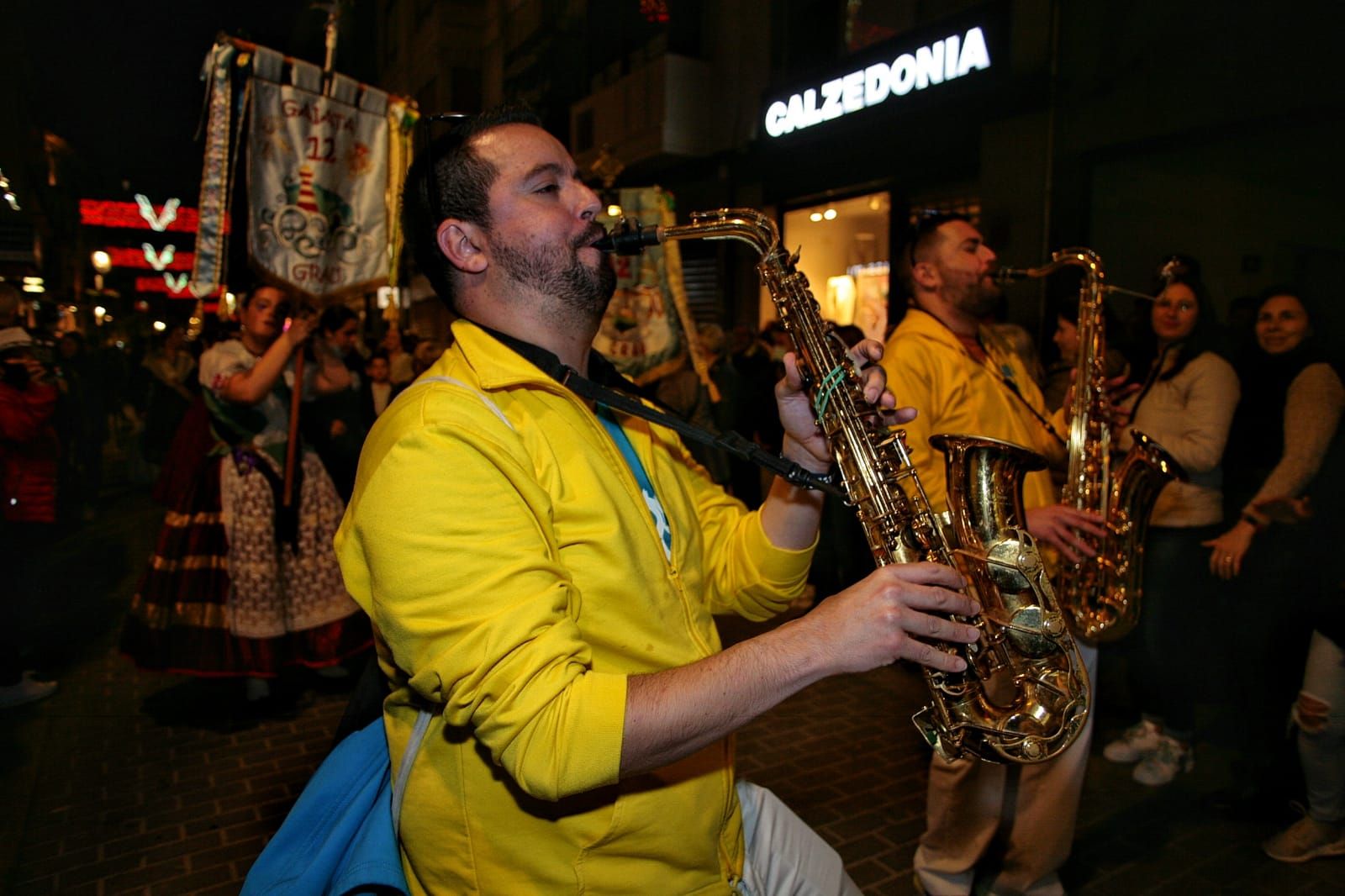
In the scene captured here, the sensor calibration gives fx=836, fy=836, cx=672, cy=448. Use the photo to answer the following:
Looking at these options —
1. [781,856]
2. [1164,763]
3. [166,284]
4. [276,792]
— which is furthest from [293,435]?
[166,284]

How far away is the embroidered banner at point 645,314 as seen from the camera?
6.49 m

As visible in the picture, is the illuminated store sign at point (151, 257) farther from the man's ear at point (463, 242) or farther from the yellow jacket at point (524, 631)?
the yellow jacket at point (524, 631)

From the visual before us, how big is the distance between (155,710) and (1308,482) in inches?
245

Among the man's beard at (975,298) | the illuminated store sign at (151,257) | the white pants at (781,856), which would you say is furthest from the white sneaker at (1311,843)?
the illuminated store sign at (151,257)

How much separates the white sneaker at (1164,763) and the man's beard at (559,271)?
3.86 meters

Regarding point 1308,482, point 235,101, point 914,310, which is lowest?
point 1308,482

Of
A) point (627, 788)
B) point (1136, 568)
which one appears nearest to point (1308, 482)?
point (1136, 568)

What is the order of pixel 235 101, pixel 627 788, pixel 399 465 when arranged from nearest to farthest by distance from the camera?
pixel 399 465 < pixel 627 788 < pixel 235 101

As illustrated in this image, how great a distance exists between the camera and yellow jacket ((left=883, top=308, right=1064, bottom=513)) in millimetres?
3025

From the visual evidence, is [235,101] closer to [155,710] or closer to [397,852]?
[155,710]

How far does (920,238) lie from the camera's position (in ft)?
11.2

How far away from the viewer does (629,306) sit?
6531mm

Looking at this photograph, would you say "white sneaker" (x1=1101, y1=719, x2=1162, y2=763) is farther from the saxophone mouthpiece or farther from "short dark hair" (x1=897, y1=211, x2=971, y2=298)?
the saxophone mouthpiece

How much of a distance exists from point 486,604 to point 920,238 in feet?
9.01
